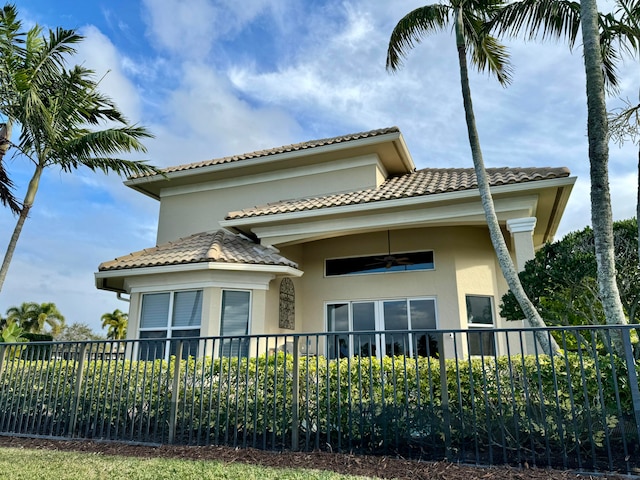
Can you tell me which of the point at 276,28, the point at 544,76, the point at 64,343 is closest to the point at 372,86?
the point at 276,28

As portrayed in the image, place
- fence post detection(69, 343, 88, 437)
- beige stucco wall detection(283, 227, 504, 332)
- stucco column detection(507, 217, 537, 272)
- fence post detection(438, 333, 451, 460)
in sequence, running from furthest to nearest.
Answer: beige stucco wall detection(283, 227, 504, 332) → stucco column detection(507, 217, 537, 272) → fence post detection(69, 343, 88, 437) → fence post detection(438, 333, 451, 460)

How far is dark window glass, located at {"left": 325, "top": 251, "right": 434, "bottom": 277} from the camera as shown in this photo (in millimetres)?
11727

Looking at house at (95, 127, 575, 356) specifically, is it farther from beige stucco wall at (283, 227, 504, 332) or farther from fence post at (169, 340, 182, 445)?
fence post at (169, 340, 182, 445)

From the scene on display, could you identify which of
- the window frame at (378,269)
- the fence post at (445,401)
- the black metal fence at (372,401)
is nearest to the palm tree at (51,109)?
the window frame at (378,269)

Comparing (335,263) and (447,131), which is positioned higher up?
(447,131)

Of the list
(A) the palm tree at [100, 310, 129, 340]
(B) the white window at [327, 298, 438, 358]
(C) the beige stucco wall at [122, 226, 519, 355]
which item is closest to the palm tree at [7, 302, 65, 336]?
(A) the palm tree at [100, 310, 129, 340]

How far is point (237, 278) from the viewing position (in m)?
10.8

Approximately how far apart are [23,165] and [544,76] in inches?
568

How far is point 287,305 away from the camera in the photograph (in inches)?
471

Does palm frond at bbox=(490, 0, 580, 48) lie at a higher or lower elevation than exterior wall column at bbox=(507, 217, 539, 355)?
higher

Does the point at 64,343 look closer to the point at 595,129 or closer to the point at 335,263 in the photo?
the point at 335,263

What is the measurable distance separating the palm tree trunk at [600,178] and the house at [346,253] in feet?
8.22

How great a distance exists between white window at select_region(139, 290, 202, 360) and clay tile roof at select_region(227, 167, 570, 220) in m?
2.53

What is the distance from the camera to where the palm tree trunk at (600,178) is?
249 inches
